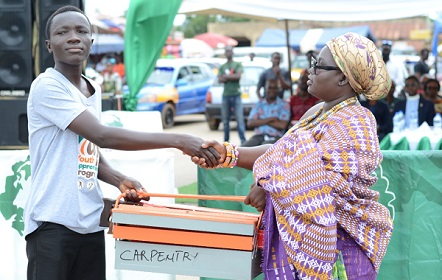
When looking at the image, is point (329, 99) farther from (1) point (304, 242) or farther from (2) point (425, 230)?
(2) point (425, 230)

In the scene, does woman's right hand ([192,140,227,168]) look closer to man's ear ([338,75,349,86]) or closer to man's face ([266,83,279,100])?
man's ear ([338,75,349,86])

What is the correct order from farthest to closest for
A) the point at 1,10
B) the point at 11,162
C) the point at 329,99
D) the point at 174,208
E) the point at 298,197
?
the point at 1,10 → the point at 11,162 → the point at 174,208 → the point at 329,99 → the point at 298,197

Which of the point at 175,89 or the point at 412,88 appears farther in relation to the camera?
the point at 175,89

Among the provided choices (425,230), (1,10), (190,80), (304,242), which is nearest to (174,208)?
(304,242)

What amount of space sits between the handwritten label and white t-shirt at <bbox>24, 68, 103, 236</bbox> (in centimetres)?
37

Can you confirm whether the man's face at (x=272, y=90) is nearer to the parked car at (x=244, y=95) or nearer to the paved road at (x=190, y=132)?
the paved road at (x=190, y=132)

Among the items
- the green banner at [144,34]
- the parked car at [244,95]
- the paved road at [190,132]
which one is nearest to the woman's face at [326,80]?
the paved road at [190,132]

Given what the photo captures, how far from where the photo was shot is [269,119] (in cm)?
1067

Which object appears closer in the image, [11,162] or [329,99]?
[329,99]

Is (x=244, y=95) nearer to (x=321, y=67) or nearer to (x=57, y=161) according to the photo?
(x=57, y=161)

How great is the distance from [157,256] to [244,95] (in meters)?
15.6

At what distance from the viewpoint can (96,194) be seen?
3.51 m

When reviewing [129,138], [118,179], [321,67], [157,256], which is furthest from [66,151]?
[321,67]

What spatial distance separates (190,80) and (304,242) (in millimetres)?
18056
